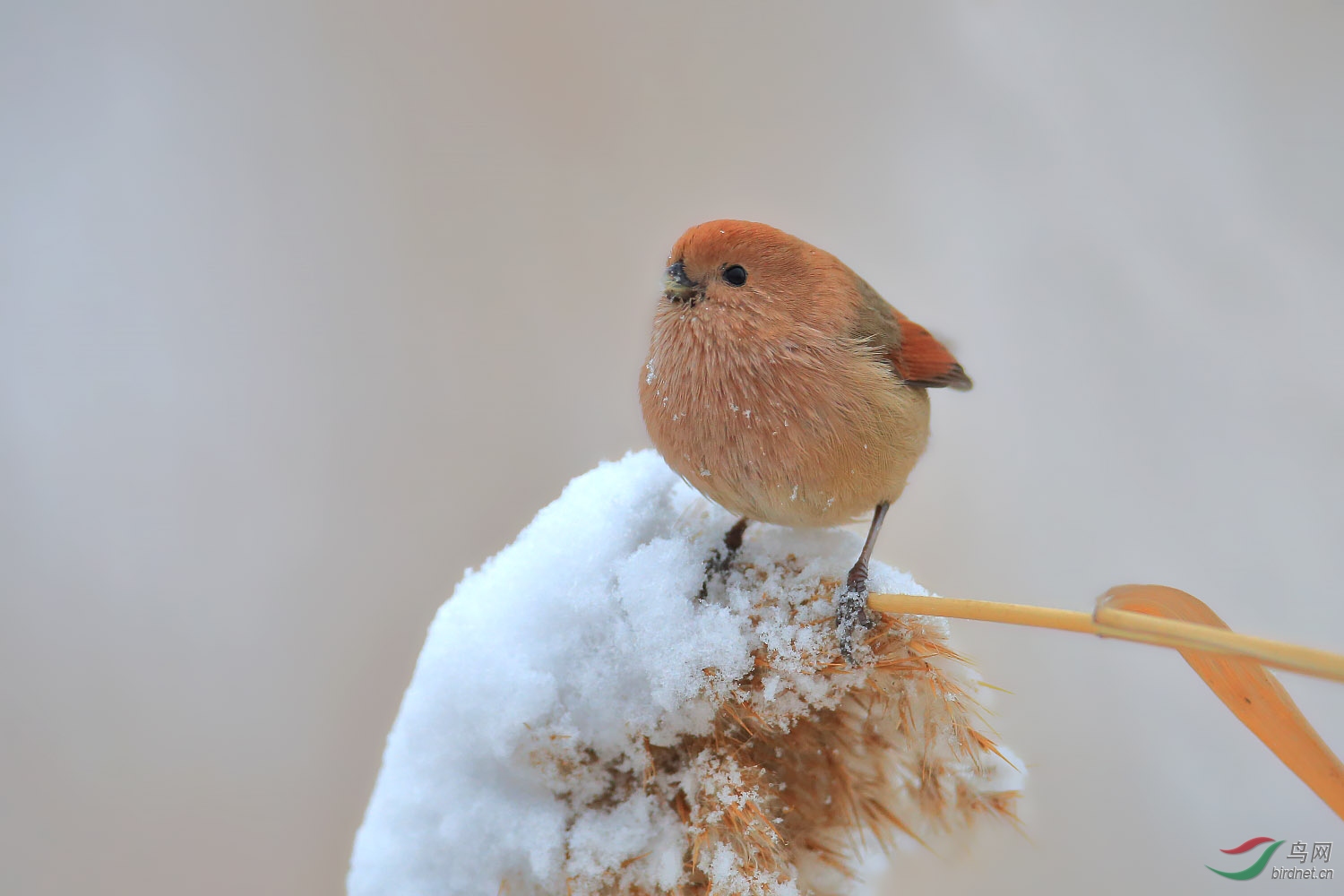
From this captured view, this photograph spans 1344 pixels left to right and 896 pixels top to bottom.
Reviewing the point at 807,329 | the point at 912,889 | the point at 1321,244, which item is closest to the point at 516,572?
the point at 807,329

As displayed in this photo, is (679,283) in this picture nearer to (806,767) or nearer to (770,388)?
(770,388)

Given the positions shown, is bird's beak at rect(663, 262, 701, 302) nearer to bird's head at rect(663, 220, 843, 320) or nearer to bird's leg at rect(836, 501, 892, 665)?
bird's head at rect(663, 220, 843, 320)

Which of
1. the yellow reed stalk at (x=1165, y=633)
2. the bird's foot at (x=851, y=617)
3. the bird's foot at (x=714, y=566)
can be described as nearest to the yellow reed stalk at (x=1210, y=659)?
the yellow reed stalk at (x=1165, y=633)

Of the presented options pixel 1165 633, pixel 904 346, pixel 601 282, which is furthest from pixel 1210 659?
pixel 601 282

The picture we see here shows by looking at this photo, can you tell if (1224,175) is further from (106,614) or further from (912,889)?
(106,614)

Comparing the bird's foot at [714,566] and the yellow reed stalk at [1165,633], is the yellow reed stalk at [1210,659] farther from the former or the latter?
the bird's foot at [714,566]

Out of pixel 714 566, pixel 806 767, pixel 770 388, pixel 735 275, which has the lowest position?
pixel 806 767
